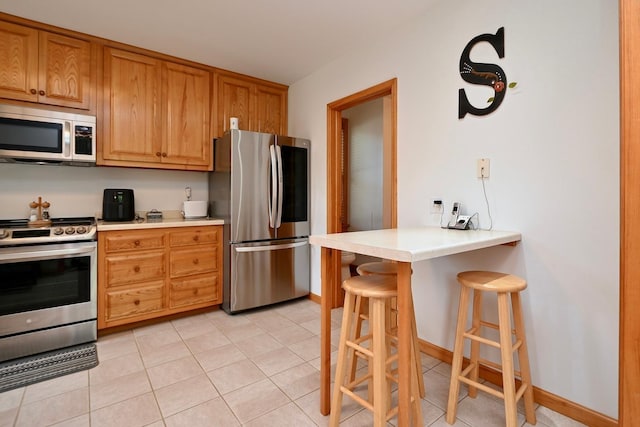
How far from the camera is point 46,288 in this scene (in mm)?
2162

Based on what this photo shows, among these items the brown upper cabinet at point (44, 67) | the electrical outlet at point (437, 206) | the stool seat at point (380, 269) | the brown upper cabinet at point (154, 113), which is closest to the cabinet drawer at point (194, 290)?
the brown upper cabinet at point (154, 113)

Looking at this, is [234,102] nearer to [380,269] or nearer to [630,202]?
[380,269]

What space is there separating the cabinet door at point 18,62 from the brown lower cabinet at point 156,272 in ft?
3.90

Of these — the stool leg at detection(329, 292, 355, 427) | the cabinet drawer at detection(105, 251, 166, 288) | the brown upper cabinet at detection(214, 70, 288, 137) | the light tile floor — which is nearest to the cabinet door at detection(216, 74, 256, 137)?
the brown upper cabinet at detection(214, 70, 288, 137)

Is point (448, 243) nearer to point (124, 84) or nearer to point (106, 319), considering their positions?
point (106, 319)

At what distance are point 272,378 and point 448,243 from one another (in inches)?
52.1

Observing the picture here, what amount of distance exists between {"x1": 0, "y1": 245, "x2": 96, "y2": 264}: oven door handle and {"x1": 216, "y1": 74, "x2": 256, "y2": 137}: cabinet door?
61.6 inches

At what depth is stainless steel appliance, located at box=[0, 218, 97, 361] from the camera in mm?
2031

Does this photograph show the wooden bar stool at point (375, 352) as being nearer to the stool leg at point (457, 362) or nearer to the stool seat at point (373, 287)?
the stool seat at point (373, 287)

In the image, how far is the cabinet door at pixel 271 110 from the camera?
11.3ft

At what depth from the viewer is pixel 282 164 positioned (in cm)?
308

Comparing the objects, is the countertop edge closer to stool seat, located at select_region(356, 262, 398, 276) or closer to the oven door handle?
the oven door handle

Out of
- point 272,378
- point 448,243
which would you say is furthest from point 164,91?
point 448,243

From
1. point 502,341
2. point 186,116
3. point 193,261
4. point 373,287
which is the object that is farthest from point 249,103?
point 502,341
